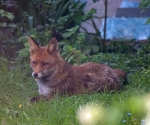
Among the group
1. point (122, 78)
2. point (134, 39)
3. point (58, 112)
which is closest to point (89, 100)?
point (58, 112)

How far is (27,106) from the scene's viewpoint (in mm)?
5105

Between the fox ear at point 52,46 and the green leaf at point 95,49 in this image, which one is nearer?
the fox ear at point 52,46

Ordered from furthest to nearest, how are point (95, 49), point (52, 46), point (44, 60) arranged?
point (95, 49) < point (52, 46) < point (44, 60)

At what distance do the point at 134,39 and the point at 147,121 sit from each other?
5.40m

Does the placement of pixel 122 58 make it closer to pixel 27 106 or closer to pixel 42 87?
pixel 42 87

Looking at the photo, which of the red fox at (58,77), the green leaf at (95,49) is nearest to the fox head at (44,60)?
the red fox at (58,77)

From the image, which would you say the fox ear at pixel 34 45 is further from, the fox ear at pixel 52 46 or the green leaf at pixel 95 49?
the green leaf at pixel 95 49

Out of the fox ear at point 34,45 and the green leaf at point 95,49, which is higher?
the fox ear at point 34,45

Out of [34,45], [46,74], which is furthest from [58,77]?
[34,45]

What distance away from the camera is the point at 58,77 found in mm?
5758

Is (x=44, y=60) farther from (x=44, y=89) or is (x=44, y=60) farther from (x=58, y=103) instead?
(x=58, y=103)

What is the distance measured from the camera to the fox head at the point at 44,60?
556 cm

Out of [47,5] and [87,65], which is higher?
[47,5]

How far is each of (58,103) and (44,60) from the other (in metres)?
0.81
